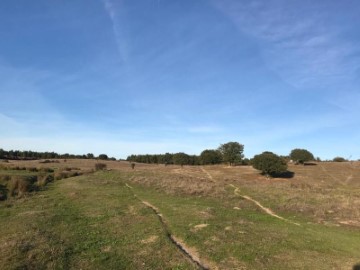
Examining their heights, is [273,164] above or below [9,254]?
above

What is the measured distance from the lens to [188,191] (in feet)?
128

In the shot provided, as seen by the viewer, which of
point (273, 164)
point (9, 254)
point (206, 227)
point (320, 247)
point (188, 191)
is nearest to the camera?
point (9, 254)

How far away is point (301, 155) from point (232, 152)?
Answer: 16.9 m

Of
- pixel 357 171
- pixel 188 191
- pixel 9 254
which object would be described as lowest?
pixel 9 254

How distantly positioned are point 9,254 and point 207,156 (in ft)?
297

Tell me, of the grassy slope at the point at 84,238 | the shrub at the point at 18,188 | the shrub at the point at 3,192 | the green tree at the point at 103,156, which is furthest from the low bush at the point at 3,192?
the green tree at the point at 103,156

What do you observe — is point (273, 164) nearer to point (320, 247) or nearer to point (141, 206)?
point (141, 206)

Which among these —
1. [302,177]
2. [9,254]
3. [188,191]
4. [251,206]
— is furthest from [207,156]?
[9,254]

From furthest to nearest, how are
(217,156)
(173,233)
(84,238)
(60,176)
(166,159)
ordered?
(166,159), (217,156), (60,176), (173,233), (84,238)

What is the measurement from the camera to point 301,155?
299 feet

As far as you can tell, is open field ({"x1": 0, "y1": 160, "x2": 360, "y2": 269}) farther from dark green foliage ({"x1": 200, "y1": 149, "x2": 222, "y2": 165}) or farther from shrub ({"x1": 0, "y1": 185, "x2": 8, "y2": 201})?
dark green foliage ({"x1": 200, "y1": 149, "x2": 222, "y2": 165})

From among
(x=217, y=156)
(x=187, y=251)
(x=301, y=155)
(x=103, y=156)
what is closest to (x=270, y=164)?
(x=301, y=155)

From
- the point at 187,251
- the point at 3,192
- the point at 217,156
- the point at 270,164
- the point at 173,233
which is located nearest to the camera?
the point at 187,251

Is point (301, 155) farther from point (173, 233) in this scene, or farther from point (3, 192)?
point (173, 233)
